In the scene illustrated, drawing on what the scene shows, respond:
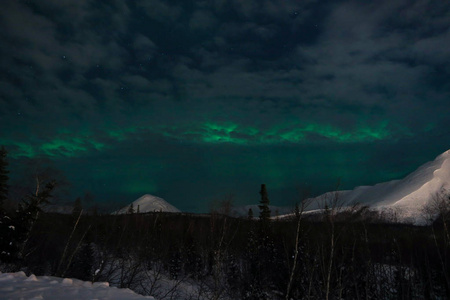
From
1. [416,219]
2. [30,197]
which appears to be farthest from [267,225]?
[416,219]

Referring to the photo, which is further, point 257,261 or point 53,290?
point 257,261

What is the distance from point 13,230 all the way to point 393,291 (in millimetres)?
43370

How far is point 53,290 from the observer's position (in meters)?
6.72

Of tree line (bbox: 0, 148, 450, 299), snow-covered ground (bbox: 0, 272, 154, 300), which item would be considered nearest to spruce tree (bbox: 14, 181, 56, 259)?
tree line (bbox: 0, 148, 450, 299)

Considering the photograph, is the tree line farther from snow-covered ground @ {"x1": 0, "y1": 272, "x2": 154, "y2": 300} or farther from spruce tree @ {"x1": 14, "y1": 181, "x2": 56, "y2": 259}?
snow-covered ground @ {"x1": 0, "y1": 272, "x2": 154, "y2": 300}

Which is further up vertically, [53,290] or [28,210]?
[28,210]

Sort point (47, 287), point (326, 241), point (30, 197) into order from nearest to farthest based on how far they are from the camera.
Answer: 1. point (47, 287)
2. point (30, 197)
3. point (326, 241)

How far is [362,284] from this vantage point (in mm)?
41031

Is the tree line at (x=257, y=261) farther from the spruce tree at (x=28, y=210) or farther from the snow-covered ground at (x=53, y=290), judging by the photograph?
the snow-covered ground at (x=53, y=290)

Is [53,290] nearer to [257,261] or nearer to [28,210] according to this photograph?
[28,210]

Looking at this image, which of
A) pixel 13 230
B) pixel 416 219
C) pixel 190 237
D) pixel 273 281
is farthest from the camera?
pixel 416 219

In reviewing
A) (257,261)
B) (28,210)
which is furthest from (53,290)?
(257,261)

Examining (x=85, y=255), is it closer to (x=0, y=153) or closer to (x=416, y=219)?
(x=0, y=153)

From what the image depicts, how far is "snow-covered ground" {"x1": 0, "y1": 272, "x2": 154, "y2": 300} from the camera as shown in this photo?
20.6 feet
